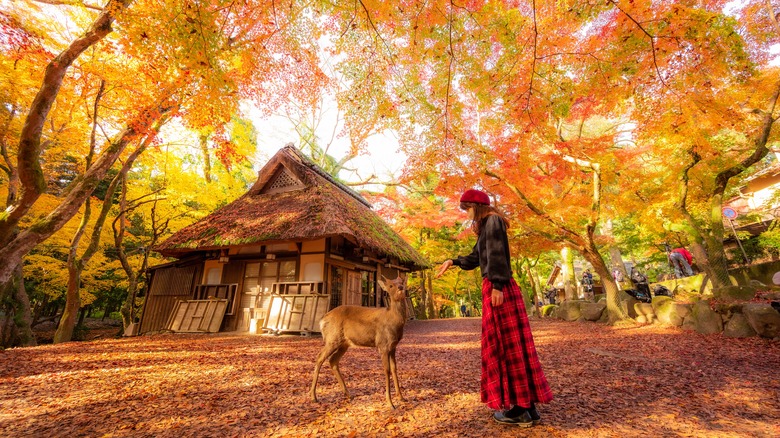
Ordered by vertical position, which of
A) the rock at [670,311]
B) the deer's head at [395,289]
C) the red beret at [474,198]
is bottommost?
the rock at [670,311]

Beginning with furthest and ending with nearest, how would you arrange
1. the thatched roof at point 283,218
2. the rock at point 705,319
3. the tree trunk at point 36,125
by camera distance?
1. the thatched roof at point 283,218
2. the rock at point 705,319
3. the tree trunk at point 36,125

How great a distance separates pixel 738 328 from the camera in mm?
5852

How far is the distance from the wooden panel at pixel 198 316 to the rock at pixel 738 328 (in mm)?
11929

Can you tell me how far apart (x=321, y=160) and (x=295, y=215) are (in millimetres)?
11923

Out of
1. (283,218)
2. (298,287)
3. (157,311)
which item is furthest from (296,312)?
(157,311)

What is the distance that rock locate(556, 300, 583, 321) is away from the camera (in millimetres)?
11521

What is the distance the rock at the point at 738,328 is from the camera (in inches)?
226

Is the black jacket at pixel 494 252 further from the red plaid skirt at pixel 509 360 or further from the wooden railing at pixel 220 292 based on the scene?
the wooden railing at pixel 220 292

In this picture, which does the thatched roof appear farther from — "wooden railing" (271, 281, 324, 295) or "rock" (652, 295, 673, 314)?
"rock" (652, 295, 673, 314)

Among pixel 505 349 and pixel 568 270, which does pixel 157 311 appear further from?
pixel 568 270

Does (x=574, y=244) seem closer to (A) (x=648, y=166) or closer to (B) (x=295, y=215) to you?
(A) (x=648, y=166)

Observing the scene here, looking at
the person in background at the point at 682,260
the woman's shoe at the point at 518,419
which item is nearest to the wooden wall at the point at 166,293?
the woman's shoe at the point at 518,419

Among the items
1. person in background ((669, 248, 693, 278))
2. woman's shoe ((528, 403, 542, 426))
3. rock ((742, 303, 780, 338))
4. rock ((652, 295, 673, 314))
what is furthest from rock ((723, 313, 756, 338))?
person in background ((669, 248, 693, 278))

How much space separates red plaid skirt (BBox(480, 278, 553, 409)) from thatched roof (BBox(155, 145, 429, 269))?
5.79m
